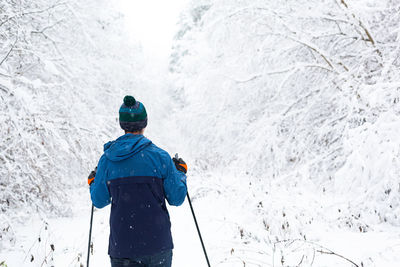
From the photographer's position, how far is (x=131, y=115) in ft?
7.88

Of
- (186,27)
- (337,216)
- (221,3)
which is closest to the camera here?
(337,216)

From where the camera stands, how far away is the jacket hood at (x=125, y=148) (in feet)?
7.25

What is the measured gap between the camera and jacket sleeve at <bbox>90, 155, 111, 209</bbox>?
2328 millimetres

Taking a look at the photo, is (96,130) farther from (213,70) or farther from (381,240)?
(381,240)

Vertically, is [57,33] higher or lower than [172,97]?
lower

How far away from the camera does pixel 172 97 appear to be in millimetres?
25344

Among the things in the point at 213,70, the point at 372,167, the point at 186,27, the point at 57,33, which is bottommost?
the point at 372,167

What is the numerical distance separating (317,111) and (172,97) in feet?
62.5

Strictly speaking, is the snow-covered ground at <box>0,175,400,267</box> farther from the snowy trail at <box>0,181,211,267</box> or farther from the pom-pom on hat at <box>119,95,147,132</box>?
the pom-pom on hat at <box>119,95,147,132</box>

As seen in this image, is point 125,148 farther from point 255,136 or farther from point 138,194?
point 255,136

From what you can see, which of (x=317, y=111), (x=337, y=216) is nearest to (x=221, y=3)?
(x=317, y=111)

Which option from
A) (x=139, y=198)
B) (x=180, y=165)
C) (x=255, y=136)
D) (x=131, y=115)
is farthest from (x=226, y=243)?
(x=255, y=136)

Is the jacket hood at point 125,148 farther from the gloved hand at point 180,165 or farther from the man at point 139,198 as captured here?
the gloved hand at point 180,165

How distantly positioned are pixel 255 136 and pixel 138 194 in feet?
18.4
